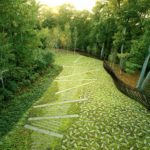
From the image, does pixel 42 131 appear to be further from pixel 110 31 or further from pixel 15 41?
pixel 110 31

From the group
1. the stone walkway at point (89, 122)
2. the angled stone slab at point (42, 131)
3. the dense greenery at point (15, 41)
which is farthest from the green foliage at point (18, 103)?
the angled stone slab at point (42, 131)

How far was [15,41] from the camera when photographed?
1031 centimetres

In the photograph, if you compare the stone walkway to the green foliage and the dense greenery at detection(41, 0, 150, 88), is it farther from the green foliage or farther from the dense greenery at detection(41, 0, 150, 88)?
the dense greenery at detection(41, 0, 150, 88)

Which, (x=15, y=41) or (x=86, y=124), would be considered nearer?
(x=86, y=124)

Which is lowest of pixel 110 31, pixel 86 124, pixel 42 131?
pixel 42 131

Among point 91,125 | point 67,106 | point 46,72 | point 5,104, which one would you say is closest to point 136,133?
point 91,125

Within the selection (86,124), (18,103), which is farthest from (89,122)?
(18,103)

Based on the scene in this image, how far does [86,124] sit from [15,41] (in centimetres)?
690

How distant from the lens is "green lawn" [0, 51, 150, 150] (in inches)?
254

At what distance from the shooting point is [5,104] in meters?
9.50

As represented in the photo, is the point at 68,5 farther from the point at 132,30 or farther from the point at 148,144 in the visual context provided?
the point at 148,144

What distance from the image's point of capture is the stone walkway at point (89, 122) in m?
6.52

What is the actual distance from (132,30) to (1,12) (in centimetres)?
1441

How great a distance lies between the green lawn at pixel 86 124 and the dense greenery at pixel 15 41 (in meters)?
2.33
